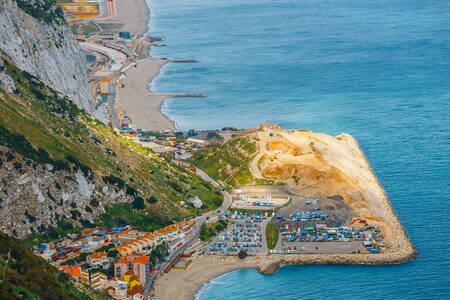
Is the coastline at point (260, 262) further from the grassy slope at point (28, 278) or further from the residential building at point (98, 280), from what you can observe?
the grassy slope at point (28, 278)

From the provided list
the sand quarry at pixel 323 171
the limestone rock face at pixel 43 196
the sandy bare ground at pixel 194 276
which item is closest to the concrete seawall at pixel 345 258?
the sandy bare ground at pixel 194 276

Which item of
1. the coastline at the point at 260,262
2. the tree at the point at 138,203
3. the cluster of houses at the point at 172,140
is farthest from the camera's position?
the cluster of houses at the point at 172,140

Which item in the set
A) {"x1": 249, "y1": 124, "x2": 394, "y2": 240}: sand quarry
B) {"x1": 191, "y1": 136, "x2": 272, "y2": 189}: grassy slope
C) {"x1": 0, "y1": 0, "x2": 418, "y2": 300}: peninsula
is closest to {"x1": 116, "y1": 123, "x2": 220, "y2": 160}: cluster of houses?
{"x1": 0, "y1": 0, "x2": 418, "y2": 300}: peninsula

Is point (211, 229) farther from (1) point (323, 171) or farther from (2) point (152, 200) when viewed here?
(1) point (323, 171)

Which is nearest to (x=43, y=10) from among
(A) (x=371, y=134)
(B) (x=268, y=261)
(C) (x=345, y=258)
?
(B) (x=268, y=261)

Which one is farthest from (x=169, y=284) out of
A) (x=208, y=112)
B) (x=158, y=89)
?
(x=158, y=89)

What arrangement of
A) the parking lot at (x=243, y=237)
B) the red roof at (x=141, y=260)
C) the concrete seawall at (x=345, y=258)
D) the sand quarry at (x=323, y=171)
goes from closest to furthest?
the red roof at (x=141, y=260) < the concrete seawall at (x=345, y=258) < the parking lot at (x=243, y=237) < the sand quarry at (x=323, y=171)

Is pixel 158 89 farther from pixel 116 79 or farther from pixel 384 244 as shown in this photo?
pixel 384 244
